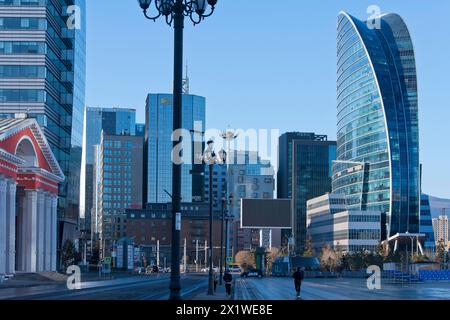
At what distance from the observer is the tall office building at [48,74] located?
383 feet

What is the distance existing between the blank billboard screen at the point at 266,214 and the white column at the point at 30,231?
150ft

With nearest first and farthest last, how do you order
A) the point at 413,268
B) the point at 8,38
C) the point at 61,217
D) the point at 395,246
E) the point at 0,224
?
1. the point at 0,224
2. the point at 413,268
3. the point at 8,38
4. the point at 61,217
5. the point at 395,246

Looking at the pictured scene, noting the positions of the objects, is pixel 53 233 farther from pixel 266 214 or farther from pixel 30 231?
pixel 266 214

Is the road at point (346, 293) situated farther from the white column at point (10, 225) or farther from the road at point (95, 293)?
the white column at point (10, 225)

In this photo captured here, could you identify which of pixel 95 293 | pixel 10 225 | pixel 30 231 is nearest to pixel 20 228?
pixel 30 231

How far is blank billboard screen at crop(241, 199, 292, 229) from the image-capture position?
123 meters

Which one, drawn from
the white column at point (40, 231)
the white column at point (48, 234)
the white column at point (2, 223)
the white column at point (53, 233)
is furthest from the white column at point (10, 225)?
the white column at point (53, 233)

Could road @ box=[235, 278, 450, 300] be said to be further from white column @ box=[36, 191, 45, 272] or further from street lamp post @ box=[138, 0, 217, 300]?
white column @ box=[36, 191, 45, 272]

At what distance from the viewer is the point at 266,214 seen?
125 metres

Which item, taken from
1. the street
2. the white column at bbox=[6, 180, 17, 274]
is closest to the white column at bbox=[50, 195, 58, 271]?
the white column at bbox=[6, 180, 17, 274]
